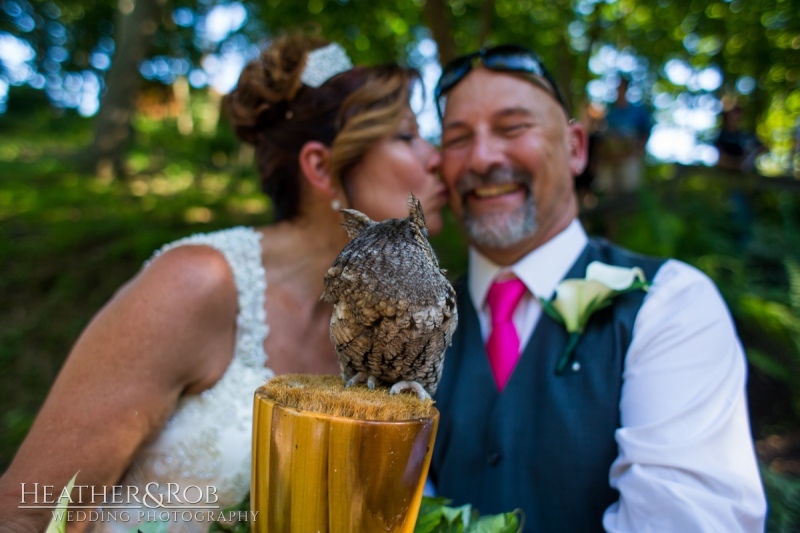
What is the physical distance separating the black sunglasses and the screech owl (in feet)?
4.54

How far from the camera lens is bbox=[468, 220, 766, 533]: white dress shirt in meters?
1.63

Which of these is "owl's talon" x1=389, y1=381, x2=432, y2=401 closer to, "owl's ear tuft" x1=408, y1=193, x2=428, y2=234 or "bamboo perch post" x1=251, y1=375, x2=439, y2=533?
"bamboo perch post" x1=251, y1=375, x2=439, y2=533

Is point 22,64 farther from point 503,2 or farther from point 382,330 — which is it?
point 382,330

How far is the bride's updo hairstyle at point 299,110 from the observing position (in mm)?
2049

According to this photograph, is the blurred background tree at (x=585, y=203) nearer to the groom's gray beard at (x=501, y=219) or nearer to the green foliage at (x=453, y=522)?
the groom's gray beard at (x=501, y=219)

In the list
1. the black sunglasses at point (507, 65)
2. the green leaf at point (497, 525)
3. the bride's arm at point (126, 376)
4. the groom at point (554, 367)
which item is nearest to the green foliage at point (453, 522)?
the green leaf at point (497, 525)

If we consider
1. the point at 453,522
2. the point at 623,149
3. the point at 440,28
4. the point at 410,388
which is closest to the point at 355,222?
the point at 410,388

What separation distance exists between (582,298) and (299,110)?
1308 millimetres

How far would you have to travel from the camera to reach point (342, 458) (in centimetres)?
110

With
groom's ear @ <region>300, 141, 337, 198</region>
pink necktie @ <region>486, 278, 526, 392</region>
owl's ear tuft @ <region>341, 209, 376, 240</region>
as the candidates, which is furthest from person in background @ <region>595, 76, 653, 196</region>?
owl's ear tuft @ <region>341, 209, 376, 240</region>

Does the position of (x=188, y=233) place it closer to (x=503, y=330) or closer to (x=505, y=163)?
(x=505, y=163)

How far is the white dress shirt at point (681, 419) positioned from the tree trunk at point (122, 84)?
8.14 m

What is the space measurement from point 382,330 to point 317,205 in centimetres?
124

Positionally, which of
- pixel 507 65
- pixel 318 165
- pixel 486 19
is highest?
pixel 486 19
